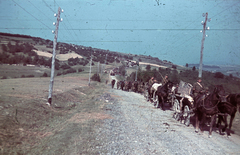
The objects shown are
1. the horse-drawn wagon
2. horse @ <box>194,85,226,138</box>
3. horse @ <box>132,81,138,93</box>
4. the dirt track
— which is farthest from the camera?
horse @ <box>132,81,138,93</box>

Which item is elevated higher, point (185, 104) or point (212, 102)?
point (212, 102)

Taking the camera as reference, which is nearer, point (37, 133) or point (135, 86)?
point (37, 133)

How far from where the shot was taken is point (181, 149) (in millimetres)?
6523

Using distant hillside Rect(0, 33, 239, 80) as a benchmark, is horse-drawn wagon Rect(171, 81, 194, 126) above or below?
below

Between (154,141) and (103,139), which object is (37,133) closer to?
(103,139)

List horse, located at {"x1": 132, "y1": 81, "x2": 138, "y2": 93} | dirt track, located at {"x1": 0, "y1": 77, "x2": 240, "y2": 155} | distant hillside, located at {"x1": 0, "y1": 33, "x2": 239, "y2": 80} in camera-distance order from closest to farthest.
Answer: dirt track, located at {"x1": 0, "y1": 77, "x2": 240, "y2": 155} < horse, located at {"x1": 132, "y1": 81, "x2": 138, "y2": 93} < distant hillside, located at {"x1": 0, "y1": 33, "x2": 239, "y2": 80}

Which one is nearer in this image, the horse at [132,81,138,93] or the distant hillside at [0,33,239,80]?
the horse at [132,81,138,93]

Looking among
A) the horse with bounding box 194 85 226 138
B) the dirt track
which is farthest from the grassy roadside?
the horse with bounding box 194 85 226 138

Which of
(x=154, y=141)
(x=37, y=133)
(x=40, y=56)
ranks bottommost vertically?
(x=37, y=133)

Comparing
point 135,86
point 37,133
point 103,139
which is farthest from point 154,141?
point 135,86

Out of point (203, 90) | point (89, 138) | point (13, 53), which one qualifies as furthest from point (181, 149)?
point (13, 53)

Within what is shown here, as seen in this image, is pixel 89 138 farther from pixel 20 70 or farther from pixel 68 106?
pixel 20 70

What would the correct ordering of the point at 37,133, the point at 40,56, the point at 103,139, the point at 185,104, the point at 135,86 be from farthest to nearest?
the point at 40,56, the point at 135,86, the point at 185,104, the point at 37,133, the point at 103,139

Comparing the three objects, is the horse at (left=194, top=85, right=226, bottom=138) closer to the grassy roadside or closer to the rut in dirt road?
the rut in dirt road
